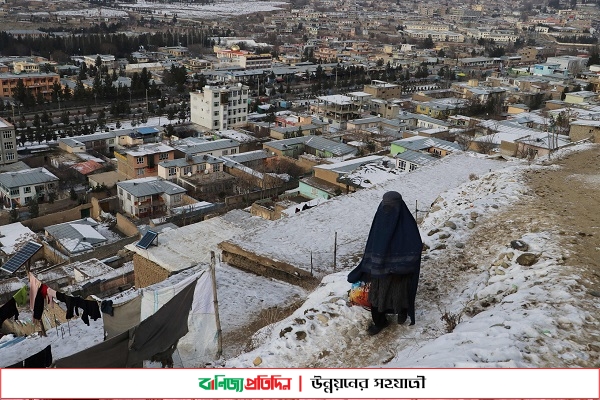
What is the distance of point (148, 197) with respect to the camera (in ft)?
33.8

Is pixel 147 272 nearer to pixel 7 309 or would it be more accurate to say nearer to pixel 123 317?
pixel 7 309

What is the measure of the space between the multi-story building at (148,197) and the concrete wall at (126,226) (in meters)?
0.41

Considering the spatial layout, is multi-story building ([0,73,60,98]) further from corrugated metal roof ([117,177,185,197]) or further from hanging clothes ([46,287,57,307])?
hanging clothes ([46,287,57,307])

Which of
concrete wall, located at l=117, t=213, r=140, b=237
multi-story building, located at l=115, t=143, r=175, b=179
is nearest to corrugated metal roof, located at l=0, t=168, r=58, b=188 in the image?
multi-story building, located at l=115, t=143, r=175, b=179

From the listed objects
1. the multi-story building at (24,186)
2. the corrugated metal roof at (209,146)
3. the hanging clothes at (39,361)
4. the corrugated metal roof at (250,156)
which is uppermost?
the hanging clothes at (39,361)

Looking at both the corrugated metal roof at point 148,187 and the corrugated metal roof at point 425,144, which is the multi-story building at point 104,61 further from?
the corrugated metal roof at point 425,144

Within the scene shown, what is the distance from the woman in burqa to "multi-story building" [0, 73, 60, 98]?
19.5 metres

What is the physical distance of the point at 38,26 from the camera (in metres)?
39.2

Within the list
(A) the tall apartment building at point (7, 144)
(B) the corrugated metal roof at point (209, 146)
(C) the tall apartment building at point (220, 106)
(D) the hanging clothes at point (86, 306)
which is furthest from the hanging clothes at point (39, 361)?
Answer: (C) the tall apartment building at point (220, 106)

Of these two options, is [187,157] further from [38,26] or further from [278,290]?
[38,26]

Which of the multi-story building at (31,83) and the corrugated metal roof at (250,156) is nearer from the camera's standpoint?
the corrugated metal roof at (250,156)

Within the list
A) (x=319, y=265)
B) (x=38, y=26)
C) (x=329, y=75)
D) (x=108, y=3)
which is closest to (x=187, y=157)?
(x=319, y=265)

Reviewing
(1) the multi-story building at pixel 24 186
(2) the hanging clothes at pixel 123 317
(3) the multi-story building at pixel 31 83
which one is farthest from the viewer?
(3) the multi-story building at pixel 31 83

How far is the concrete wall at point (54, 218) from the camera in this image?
1008cm
